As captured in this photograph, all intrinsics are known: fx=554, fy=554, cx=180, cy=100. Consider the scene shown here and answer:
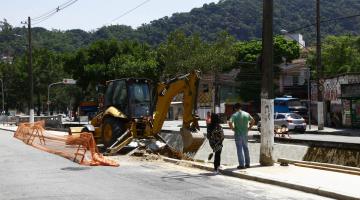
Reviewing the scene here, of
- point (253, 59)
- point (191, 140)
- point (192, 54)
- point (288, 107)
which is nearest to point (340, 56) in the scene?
point (253, 59)

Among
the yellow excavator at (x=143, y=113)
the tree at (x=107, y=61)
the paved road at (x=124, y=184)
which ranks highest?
the tree at (x=107, y=61)

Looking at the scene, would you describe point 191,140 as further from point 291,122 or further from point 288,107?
point 288,107

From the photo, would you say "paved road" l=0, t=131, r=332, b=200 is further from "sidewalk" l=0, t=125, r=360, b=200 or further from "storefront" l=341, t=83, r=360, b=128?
"storefront" l=341, t=83, r=360, b=128

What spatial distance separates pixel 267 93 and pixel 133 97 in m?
7.41

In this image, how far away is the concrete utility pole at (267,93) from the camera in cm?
1536

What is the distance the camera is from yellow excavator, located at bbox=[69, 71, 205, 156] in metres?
19.0

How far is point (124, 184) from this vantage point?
1295 centimetres

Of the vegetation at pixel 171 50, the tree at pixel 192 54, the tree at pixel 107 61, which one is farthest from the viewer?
the tree at pixel 107 61

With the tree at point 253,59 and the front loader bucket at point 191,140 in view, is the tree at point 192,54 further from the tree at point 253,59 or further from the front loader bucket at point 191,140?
the front loader bucket at point 191,140

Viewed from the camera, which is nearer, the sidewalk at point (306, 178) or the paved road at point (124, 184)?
the sidewalk at point (306, 178)

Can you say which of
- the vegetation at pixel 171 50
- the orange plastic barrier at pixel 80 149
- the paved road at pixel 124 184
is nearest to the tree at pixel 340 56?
the vegetation at pixel 171 50

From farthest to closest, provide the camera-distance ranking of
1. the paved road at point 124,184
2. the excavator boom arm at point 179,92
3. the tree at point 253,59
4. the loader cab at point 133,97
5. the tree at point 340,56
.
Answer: the tree at point 253,59, the tree at point 340,56, the loader cab at point 133,97, the excavator boom arm at point 179,92, the paved road at point 124,184

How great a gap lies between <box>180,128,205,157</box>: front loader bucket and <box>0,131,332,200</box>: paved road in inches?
55.8

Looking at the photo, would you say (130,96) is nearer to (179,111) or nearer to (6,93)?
(179,111)
